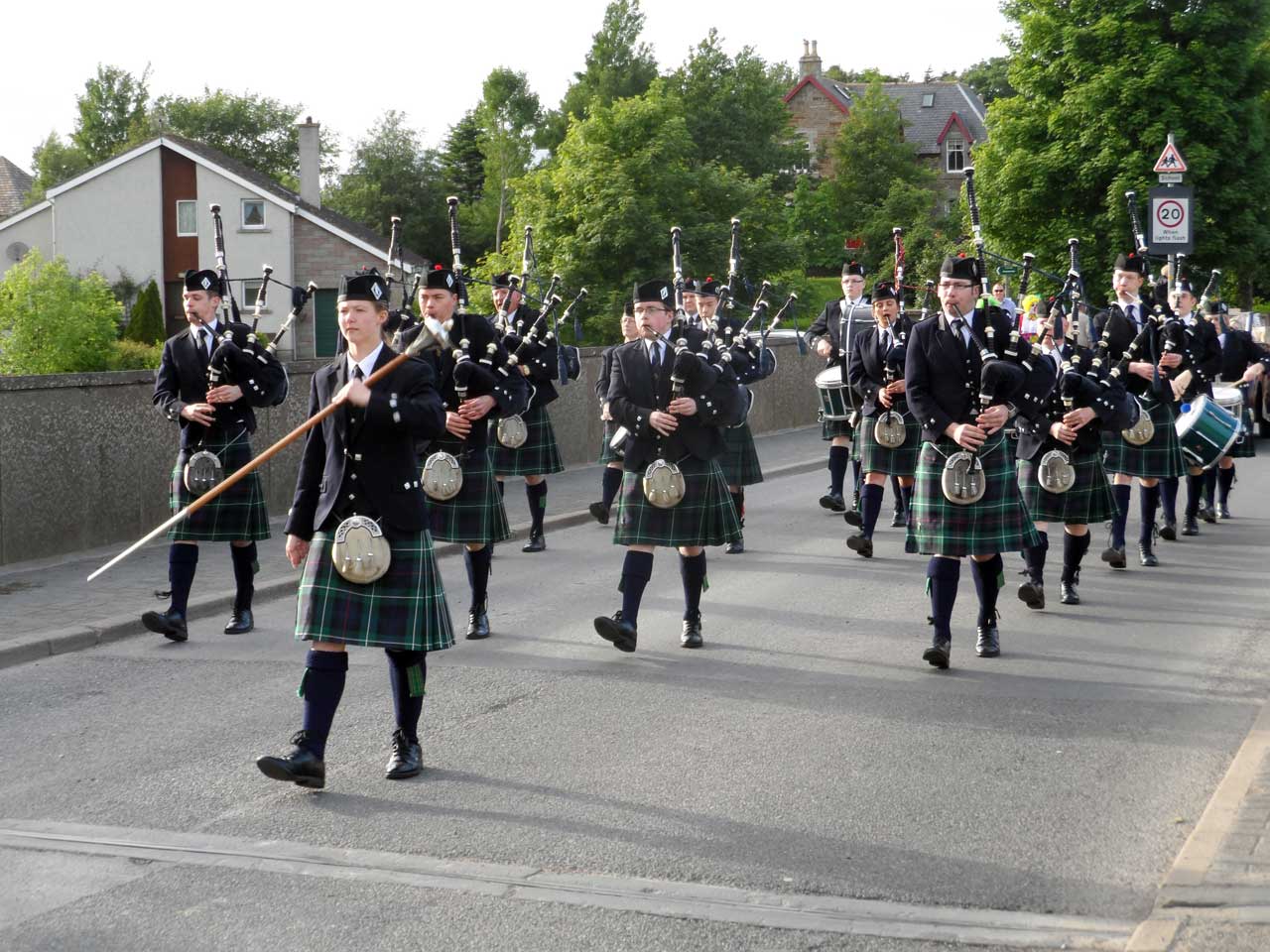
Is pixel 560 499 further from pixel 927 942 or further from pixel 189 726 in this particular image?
pixel 927 942

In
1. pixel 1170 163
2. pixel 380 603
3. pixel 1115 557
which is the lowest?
pixel 1115 557

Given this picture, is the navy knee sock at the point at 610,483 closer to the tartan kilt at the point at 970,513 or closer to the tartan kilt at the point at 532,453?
the tartan kilt at the point at 532,453

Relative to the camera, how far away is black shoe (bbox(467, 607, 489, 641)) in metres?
8.20

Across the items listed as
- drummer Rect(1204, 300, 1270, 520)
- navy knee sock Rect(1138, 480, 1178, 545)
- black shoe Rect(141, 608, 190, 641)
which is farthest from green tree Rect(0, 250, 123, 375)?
black shoe Rect(141, 608, 190, 641)

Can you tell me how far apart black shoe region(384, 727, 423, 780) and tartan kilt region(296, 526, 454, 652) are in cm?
34

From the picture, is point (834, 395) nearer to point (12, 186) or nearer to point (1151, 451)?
point (1151, 451)

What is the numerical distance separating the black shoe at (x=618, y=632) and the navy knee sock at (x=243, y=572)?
77.3 inches

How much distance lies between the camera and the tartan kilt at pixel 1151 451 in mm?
10750

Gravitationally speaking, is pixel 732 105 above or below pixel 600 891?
above

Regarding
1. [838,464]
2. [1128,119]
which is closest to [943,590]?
[838,464]

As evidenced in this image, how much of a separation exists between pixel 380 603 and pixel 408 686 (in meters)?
0.37

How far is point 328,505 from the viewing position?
5.50m

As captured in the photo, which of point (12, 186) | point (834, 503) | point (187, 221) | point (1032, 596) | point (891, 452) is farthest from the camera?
point (12, 186)

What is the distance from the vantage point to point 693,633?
313 inches
